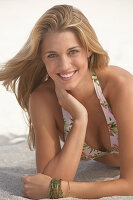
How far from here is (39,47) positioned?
2330 millimetres

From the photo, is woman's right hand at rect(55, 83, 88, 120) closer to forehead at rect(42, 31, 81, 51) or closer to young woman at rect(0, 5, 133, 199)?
young woman at rect(0, 5, 133, 199)

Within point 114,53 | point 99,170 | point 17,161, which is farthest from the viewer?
point 114,53

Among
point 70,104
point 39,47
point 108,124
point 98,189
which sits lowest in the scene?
point 98,189

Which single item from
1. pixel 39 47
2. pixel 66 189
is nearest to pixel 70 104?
pixel 39 47

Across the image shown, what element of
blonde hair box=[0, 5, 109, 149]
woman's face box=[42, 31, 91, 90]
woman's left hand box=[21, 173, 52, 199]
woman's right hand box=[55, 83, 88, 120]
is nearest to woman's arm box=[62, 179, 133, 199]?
woman's left hand box=[21, 173, 52, 199]

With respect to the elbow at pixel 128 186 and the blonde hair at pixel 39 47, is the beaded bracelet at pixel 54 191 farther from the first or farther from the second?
the blonde hair at pixel 39 47

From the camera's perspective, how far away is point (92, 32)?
2271 millimetres

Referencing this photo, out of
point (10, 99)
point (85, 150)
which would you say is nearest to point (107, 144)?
point (85, 150)

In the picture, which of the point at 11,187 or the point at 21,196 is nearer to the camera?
the point at 21,196

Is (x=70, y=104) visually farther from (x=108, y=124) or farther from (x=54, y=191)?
(x=54, y=191)

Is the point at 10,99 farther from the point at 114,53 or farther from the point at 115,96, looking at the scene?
the point at 115,96

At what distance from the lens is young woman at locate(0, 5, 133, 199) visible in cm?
214

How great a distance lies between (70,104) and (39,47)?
1.33 feet

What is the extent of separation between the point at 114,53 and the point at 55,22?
4.04 m
